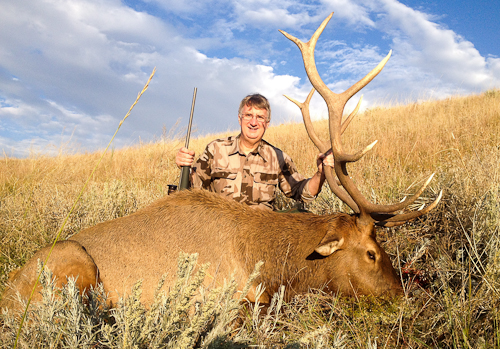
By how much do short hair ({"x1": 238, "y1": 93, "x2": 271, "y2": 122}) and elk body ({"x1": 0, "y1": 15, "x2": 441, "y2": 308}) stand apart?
1470 millimetres

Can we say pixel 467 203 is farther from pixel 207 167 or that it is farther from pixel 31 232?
pixel 31 232

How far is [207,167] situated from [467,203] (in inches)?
133

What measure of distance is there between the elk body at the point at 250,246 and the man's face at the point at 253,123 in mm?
1470

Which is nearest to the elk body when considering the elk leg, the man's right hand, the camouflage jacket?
the elk leg

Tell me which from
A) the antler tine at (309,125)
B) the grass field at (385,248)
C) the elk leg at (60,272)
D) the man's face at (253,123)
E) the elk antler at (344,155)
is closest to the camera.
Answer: the grass field at (385,248)

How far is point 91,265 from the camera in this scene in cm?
278

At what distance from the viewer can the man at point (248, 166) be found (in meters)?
4.71

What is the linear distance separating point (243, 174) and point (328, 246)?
2.17 meters

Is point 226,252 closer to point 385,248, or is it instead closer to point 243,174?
point 243,174

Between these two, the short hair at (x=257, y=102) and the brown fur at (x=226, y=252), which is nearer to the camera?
the brown fur at (x=226, y=252)

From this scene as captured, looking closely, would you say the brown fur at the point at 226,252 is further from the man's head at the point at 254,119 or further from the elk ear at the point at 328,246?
the man's head at the point at 254,119

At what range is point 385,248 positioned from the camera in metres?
3.86

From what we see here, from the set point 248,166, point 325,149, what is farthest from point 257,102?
point 325,149

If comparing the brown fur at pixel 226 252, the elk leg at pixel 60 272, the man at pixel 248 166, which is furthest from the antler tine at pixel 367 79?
the elk leg at pixel 60 272
